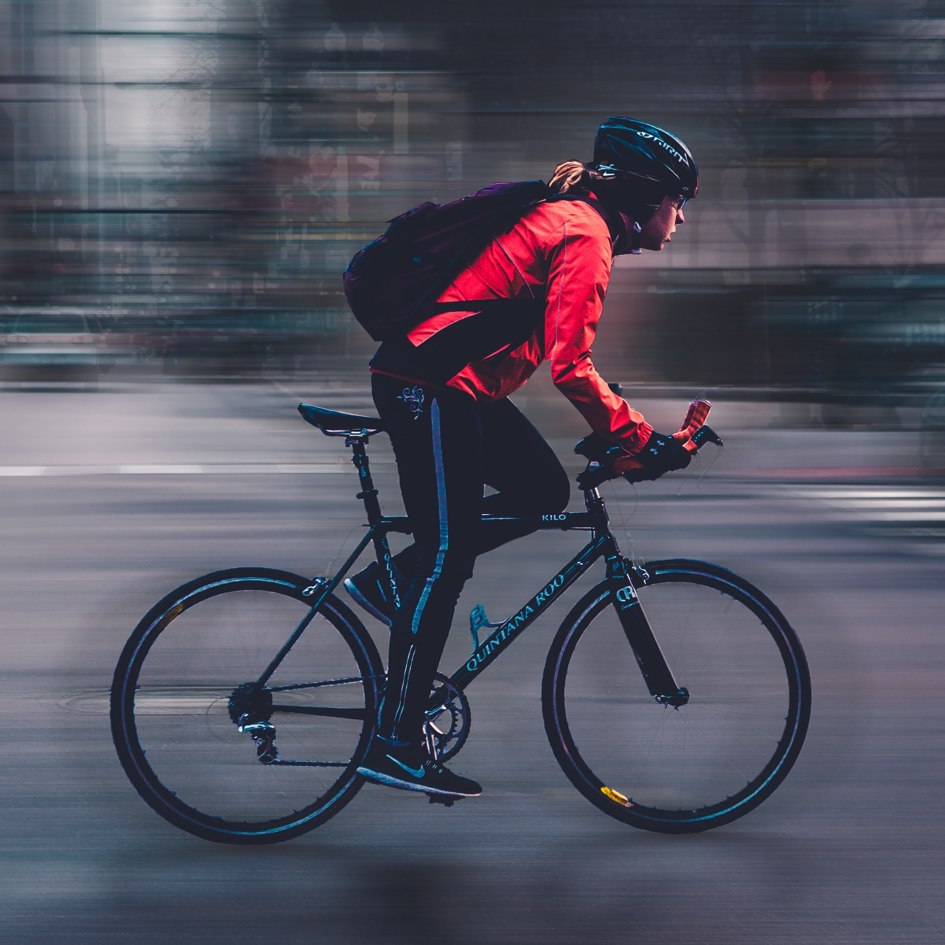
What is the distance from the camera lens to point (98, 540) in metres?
8.09

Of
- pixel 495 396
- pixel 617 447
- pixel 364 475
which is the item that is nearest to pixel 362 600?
pixel 364 475

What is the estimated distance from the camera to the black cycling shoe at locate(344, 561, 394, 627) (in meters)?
3.89

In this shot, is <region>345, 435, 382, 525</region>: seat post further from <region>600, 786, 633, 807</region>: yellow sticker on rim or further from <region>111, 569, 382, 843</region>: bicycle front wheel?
<region>600, 786, 633, 807</region>: yellow sticker on rim

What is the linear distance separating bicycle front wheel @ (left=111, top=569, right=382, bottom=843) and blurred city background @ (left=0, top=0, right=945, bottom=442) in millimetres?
10593

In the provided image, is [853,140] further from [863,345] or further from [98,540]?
[98,540]

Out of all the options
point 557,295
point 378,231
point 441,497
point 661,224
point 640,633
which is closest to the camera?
point 557,295

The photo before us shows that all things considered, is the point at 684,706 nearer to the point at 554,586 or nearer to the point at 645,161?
the point at 554,586

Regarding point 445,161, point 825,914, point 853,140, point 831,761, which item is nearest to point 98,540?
point 831,761

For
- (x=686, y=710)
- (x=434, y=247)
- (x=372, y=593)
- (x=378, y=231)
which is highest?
(x=434, y=247)

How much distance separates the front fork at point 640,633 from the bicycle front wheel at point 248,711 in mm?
657

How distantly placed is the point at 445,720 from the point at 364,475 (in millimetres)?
669

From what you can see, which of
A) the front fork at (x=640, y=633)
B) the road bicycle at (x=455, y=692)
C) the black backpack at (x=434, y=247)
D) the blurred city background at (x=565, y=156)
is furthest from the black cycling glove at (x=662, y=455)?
the blurred city background at (x=565, y=156)

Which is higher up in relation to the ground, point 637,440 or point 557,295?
point 557,295

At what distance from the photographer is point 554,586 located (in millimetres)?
3889
